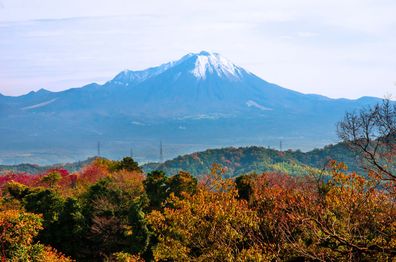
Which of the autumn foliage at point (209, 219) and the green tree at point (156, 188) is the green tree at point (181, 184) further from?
the green tree at point (156, 188)

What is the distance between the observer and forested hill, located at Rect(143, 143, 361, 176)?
80500 mm

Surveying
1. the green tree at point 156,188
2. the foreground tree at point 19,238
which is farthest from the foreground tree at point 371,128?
the green tree at point 156,188

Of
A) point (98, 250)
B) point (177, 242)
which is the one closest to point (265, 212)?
point (177, 242)

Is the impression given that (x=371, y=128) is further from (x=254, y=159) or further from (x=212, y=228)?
(x=254, y=159)

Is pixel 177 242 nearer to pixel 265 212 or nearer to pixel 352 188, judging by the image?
pixel 265 212

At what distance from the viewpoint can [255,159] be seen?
8912 centimetres

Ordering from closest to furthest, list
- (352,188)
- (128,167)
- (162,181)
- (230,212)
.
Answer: (352,188) < (230,212) < (162,181) < (128,167)

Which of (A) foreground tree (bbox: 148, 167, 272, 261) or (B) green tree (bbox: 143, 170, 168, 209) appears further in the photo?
(B) green tree (bbox: 143, 170, 168, 209)

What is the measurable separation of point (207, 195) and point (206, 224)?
48.5 inches

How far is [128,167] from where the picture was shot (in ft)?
115

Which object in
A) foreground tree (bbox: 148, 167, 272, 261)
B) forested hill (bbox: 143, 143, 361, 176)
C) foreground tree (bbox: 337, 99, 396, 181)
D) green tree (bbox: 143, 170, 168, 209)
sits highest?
foreground tree (bbox: 337, 99, 396, 181)

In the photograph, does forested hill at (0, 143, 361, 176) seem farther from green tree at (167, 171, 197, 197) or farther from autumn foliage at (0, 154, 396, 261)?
autumn foliage at (0, 154, 396, 261)

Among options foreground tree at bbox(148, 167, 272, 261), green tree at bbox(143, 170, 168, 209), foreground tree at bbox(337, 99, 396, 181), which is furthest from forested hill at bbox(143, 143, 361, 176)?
foreground tree at bbox(337, 99, 396, 181)

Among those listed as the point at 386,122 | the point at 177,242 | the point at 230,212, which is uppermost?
the point at 386,122
